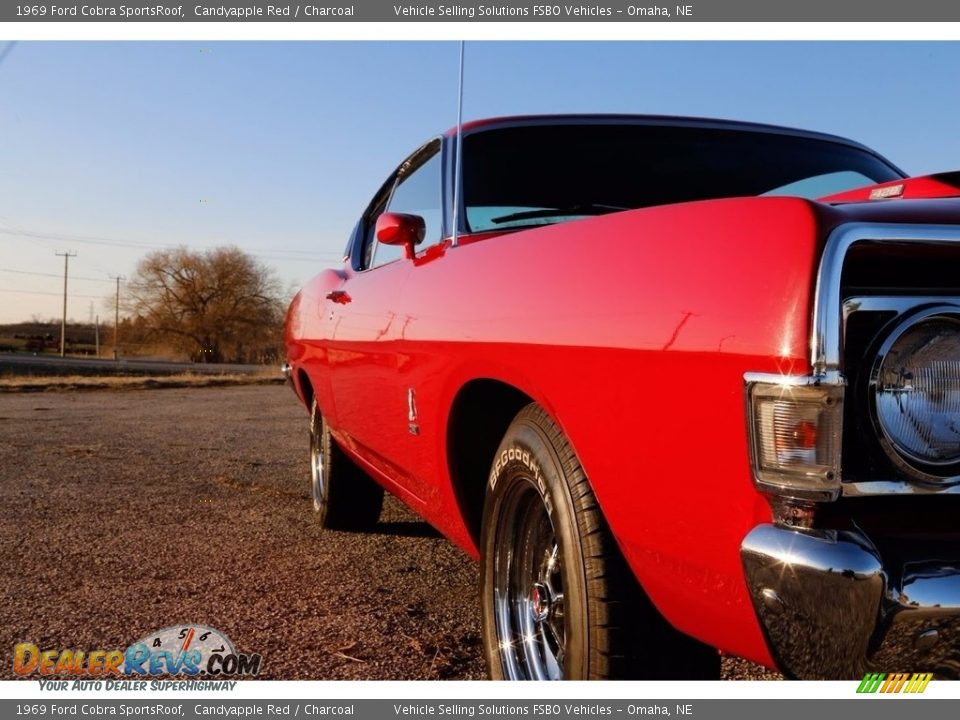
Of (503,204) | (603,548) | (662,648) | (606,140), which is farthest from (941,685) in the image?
(606,140)

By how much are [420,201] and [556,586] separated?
5.92 feet

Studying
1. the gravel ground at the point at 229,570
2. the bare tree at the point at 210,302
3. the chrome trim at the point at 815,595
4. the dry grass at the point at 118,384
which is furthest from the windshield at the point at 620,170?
the bare tree at the point at 210,302

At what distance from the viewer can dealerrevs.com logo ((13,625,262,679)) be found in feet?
7.72

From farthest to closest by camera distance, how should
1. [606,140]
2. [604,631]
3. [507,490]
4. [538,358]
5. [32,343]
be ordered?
1. [32,343]
2. [606,140]
3. [507,490]
4. [538,358]
5. [604,631]

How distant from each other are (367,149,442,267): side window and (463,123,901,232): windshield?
0.20 meters

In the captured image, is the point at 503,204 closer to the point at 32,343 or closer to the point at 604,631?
the point at 604,631

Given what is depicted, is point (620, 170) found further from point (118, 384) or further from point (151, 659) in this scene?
point (118, 384)

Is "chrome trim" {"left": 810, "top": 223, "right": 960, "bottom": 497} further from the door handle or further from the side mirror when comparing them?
the door handle

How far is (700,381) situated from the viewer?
1.32 m

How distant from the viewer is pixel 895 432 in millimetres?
1275

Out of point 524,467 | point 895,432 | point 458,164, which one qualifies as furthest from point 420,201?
point 895,432

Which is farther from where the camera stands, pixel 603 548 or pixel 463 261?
pixel 463 261

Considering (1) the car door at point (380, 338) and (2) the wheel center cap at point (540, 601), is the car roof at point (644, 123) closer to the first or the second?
(1) the car door at point (380, 338)
